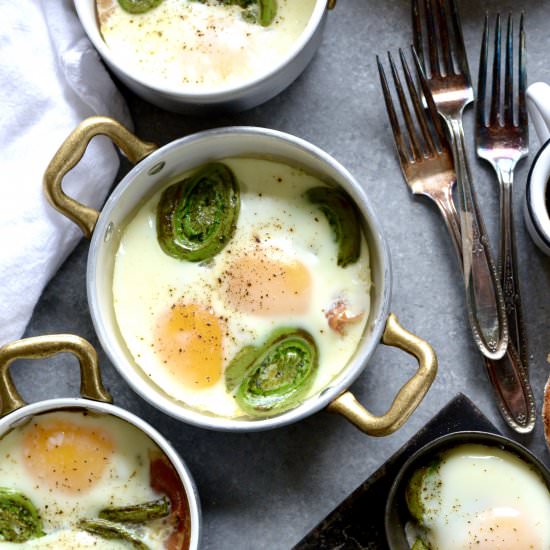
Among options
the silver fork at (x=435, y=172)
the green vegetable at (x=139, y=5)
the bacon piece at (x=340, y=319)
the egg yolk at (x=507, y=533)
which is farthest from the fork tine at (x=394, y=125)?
the egg yolk at (x=507, y=533)

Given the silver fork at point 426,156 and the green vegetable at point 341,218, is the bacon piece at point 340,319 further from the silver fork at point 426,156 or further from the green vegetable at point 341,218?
the silver fork at point 426,156

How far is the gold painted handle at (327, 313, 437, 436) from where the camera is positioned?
5.15 ft

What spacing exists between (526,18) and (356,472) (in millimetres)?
954

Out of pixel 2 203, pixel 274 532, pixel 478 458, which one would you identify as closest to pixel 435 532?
pixel 478 458

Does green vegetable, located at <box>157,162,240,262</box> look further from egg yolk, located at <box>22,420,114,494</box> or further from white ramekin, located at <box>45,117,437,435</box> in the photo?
egg yolk, located at <box>22,420,114,494</box>

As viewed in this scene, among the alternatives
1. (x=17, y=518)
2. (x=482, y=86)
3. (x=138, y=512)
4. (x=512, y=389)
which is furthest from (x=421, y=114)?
(x=17, y=518)

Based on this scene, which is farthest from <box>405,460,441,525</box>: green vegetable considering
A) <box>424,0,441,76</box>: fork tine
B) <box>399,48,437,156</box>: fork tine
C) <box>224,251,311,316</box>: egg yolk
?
<box>424,0,441,76</box>: fork tine

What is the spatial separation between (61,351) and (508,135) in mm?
930

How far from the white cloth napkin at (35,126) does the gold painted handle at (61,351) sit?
0.14 meters

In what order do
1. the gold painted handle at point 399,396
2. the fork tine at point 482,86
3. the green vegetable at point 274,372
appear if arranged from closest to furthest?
the gold painted handle at point 399,396 → the green vegetable at point 274,372 → the fork tine at point 482,86

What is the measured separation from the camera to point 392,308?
1852 millimetres

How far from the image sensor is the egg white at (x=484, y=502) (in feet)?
5.67

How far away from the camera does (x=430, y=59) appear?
1.82m

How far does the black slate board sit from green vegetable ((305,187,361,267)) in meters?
0.35
